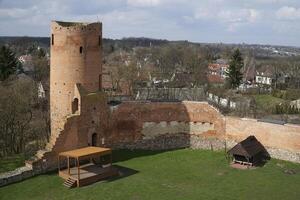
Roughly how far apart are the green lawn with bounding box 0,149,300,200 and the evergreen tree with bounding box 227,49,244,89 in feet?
122

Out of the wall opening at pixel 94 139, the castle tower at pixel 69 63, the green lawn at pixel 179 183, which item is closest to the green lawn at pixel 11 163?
the green lawn at pixel 179 183

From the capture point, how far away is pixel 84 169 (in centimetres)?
2180

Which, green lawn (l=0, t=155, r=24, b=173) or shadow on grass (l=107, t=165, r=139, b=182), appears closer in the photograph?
shadow on grass (l=107, t=165, r=139, b=182)

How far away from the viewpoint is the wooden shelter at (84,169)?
20094 millimetres

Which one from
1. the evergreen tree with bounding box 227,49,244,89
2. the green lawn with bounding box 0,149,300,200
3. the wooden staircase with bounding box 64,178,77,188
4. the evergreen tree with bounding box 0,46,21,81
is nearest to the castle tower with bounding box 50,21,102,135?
the wooden staircase with bounding box 64,178,77,188

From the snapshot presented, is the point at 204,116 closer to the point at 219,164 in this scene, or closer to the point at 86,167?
the point at 219,164

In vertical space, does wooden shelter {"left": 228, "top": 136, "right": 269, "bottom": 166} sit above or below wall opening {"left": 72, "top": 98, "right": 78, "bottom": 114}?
below

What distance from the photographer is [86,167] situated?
2219 centimetres

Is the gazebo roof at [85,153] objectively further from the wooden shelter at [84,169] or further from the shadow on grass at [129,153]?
the shadow on grass at [129,153]

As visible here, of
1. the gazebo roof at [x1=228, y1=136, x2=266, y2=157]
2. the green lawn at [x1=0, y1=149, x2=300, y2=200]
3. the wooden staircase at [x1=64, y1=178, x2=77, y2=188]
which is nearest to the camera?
the green lawn at [x1=0, y1=149, x2=300, y2=200]

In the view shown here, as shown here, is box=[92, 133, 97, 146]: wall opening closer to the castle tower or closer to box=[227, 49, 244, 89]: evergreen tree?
the castle tower

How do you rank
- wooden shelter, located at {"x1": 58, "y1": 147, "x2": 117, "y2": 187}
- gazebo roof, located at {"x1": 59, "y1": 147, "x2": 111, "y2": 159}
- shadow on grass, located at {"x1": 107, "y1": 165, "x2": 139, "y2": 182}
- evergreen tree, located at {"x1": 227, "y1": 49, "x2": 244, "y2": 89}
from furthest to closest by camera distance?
evergreen tree, located at {"x1": 227, "y1": 49, "x2": 244, "y2": 89}
shadow on grass, located at {"x1": 107, "y1": 165, "x2": 139, "y2": 182}
gazebo roof, located at {"x1": 59, "y1": 147, "x2": 111, "y2": 159}
wooden shelter, located at {"x1": 58, "y1": 147, "x2": 117, "y2": 187}

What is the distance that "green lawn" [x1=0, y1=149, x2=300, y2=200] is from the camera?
1880cm

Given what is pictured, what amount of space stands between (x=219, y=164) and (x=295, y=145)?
4.71 m
